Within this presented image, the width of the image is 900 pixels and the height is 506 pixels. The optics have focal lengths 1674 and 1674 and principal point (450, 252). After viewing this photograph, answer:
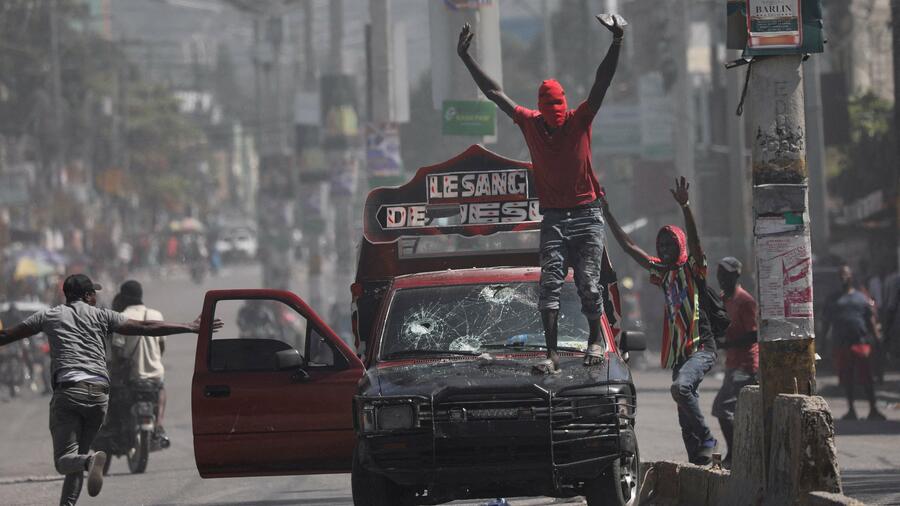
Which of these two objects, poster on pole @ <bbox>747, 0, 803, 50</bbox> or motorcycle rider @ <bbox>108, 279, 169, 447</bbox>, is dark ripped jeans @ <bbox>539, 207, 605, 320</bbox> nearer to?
poster on pole @ <bbox>747, 0, 803, 50</bbox>

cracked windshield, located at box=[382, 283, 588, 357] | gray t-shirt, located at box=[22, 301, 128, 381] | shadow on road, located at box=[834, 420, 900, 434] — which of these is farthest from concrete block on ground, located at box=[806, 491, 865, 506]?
shadow on road, located at box=[834, 420, 900, 434]

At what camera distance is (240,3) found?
77.3 meters

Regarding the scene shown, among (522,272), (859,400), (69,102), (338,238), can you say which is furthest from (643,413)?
(69,102)

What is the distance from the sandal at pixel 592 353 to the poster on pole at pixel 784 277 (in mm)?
1027

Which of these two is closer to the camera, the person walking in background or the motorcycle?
the person walking in background

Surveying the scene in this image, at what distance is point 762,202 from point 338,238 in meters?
34.1

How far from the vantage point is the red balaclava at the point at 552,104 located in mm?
9930

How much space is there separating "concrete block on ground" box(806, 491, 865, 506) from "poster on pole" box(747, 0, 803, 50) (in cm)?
238

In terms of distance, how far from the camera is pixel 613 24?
970 centimetres

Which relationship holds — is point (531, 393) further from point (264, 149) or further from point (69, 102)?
point (69, 102)

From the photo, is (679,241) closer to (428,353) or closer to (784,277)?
(428,353)

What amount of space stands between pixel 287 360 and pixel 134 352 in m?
6.09

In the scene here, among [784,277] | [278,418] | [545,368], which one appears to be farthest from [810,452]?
[278,418]

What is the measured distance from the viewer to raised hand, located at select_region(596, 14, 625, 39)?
9.70m
